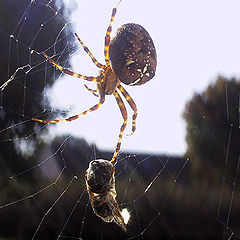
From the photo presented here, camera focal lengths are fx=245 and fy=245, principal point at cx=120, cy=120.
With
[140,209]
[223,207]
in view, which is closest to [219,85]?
[223,207]

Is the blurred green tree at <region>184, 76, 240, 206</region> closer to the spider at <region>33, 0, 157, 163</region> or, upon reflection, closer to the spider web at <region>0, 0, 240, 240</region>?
the spider web at <region>0, 0, 240, 240</region>

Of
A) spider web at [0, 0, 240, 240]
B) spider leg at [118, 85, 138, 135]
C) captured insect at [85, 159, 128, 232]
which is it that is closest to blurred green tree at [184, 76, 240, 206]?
spider web at [0, 0, 240, 240]

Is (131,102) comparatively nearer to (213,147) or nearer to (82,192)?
(82,192)

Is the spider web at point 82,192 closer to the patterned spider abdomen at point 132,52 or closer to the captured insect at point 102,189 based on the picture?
the captured insect at point 102,189


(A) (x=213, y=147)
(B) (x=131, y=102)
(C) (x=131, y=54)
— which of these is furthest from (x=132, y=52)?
(A) (x=213, y=147)

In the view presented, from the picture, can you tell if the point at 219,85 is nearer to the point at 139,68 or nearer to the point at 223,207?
the point at 223,207

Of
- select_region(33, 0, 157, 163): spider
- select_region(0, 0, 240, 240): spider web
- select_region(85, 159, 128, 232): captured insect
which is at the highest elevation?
select_region(33, 0, 157, 163): spider

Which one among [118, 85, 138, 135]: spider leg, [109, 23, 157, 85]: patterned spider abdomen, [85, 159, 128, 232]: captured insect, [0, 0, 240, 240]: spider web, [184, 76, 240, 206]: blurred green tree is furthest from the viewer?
[184, 76, 240, 206]: blurred green tree

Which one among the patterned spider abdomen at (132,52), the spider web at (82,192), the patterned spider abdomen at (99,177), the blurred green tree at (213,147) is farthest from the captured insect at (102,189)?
the blurred green tree at (213,147)
